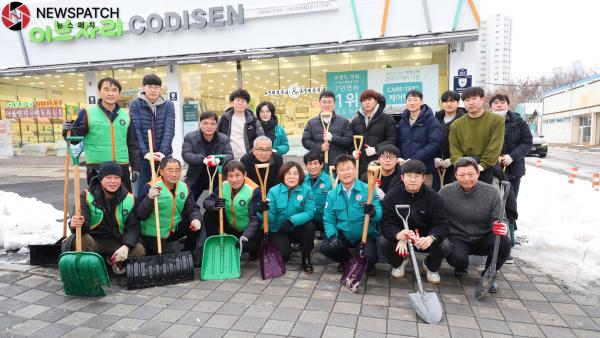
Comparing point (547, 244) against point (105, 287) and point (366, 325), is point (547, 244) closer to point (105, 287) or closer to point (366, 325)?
point (366, 325)

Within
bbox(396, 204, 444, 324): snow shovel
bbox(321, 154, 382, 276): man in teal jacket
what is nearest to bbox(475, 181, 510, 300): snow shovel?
bbox(396, 204, 444, 324): snow shovel

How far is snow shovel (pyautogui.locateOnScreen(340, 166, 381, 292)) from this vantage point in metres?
3.58

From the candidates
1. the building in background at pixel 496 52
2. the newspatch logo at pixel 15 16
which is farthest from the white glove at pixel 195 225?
the building in background at pixel 496 52

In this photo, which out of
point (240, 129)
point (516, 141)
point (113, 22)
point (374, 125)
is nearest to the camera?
point (516, 141)

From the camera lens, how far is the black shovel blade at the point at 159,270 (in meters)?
3.61

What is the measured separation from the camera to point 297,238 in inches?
168

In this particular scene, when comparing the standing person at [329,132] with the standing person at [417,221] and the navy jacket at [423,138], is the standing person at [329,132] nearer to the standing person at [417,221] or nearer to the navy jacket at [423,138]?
the navy jacket at [423,138]

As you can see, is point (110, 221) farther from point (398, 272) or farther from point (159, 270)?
point (398, 272)

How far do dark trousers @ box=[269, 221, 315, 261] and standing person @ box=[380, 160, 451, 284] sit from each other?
Result: 0.80 m

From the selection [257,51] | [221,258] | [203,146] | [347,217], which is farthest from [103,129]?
[257,51]

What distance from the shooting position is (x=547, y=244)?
460 cm

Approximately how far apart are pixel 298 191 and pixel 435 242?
151 centimetres

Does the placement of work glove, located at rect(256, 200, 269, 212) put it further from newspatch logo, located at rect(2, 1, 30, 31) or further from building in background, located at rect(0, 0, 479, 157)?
newspatch logo, located at rect(2, 1, 30, 31)

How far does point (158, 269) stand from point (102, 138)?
1659mm
